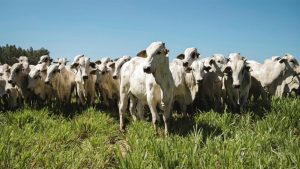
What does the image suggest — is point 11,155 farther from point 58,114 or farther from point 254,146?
point 58,114

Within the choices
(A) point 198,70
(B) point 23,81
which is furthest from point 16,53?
(A) point 198,70

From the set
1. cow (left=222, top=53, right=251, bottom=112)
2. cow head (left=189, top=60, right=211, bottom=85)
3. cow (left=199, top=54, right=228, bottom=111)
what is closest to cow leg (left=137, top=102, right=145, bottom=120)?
cow head (left=189, top=60, right=211, bottom=85)

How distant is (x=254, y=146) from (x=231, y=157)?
96 centimetres

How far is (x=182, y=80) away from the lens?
908 cm

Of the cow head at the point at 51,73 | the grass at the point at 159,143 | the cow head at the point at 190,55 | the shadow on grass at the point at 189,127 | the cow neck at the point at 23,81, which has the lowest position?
the shadow on grass at the point at 189,127

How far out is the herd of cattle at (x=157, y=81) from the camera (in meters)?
8.06

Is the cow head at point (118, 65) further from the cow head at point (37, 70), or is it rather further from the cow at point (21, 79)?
the cow at point (21, 79)

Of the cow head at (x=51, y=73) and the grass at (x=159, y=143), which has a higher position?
the cow head at (x=51, y=73)

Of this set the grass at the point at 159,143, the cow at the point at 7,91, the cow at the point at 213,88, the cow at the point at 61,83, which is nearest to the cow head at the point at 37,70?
the cow at the point at 61,83

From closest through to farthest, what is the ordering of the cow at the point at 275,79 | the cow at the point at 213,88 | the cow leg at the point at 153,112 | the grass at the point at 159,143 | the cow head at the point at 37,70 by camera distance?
the grass at the point at 159,143
the cow leg at the point at 153,112
the cow at the point at 213,88
the cow head at the point at 37,70
the cow at the point at 275,79

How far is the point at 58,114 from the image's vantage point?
10.4 m

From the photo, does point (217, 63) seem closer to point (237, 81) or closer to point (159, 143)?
point (237, 81)

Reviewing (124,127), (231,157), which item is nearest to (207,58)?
(124,127)

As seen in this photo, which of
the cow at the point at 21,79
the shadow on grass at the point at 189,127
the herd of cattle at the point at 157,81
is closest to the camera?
the shadow on grass at the point at 189,127
